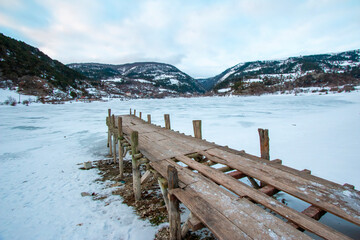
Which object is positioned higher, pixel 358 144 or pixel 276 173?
pixel 276 173

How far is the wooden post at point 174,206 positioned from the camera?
11.4ft

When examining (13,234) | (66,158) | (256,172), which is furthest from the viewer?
(66,158)

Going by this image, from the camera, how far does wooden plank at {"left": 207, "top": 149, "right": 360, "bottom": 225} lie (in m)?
2.74

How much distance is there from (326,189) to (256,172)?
1267 mm

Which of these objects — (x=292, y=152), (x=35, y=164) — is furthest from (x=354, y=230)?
(x=35, y=164)

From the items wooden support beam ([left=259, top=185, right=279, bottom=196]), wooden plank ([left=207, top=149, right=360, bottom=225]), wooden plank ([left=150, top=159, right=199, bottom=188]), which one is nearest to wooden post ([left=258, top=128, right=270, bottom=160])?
wooden plank ([left=207, top=149, right=360, bottom=225])

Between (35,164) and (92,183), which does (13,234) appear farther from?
(35,164)

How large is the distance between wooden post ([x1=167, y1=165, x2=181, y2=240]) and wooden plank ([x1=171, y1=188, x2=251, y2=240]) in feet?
0.50

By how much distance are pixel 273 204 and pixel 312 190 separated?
3.40 ft

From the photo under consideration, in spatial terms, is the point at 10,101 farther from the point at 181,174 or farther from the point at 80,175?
the point at 181,174

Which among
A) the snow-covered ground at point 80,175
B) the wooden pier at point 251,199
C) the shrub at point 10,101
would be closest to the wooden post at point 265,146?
the wooden pier at point 251,199

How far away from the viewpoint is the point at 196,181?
387 centimetres

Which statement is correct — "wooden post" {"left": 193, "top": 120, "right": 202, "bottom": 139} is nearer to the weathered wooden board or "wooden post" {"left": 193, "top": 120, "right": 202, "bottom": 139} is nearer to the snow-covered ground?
the snow-covered ground

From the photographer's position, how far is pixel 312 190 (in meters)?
3.31
